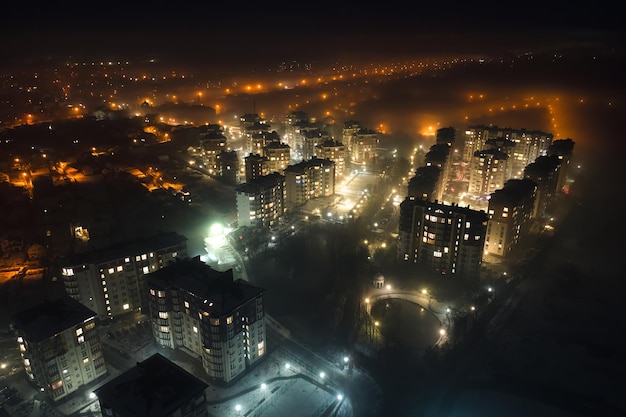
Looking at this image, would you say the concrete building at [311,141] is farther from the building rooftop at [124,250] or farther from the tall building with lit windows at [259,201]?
the building rooftop at [124,250]

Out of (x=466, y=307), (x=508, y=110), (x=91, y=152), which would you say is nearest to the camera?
(x=466, y=307)

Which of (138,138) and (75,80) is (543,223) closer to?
(138,138)

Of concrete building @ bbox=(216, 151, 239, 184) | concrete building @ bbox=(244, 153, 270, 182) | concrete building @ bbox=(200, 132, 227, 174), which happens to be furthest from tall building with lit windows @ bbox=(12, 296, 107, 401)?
concrete building @ bbox=(200, 132, 227, 174)

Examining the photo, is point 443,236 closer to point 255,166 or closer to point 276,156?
point 255,166

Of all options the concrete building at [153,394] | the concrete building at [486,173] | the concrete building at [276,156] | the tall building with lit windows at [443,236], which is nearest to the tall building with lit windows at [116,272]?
the concrete building at [153,394]

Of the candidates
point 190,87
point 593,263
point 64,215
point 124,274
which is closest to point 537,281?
point 593,263
